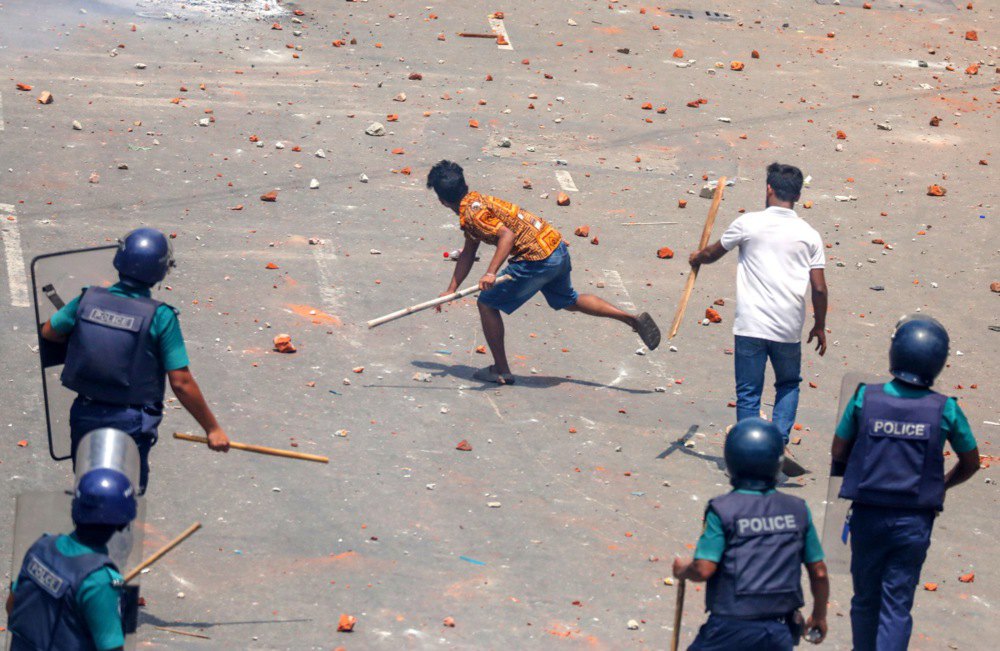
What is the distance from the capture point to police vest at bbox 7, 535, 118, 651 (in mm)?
3771

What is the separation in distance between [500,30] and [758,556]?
1203 cm

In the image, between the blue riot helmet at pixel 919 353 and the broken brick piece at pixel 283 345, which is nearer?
the blue riot helmet at pixel 919 353

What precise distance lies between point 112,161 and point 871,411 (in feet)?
26.2

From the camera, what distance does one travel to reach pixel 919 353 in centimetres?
501

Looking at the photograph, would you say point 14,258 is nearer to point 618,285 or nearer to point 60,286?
point 60,286

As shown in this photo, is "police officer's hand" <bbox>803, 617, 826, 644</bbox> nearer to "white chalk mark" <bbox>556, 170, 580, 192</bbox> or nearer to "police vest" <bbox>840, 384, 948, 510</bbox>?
"police vest" <bbox>840, 384, 948, 510</bbox>

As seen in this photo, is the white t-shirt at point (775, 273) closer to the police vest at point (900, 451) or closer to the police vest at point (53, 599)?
the police vest at point (900, 451)

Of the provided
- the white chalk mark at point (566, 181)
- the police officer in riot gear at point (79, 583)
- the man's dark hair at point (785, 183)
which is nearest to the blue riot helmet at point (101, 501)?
the police officer in riot gear at point (79, 583)

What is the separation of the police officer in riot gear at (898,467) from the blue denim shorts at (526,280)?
11.1ft

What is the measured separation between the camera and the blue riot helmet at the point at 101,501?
3.83 metres

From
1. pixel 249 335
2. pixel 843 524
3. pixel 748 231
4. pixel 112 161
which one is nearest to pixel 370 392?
pixel 249 335

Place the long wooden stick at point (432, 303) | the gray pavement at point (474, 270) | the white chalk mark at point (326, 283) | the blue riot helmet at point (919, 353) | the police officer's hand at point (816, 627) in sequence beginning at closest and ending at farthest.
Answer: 1. the police officer's hand at point (816, 627)
2. the blue riot helmet at point (919, 353)
3. the gray pavement at point (474, 270)
4. the long wooden stick at point (432, 303)
5. the white chalk mark at point (326, 283)

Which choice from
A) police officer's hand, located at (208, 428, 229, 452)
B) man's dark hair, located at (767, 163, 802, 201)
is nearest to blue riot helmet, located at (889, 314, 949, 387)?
man's dark hair, located at (767, 163, 802, 201)

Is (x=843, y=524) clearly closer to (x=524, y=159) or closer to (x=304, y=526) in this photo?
(x=304, y=526)
